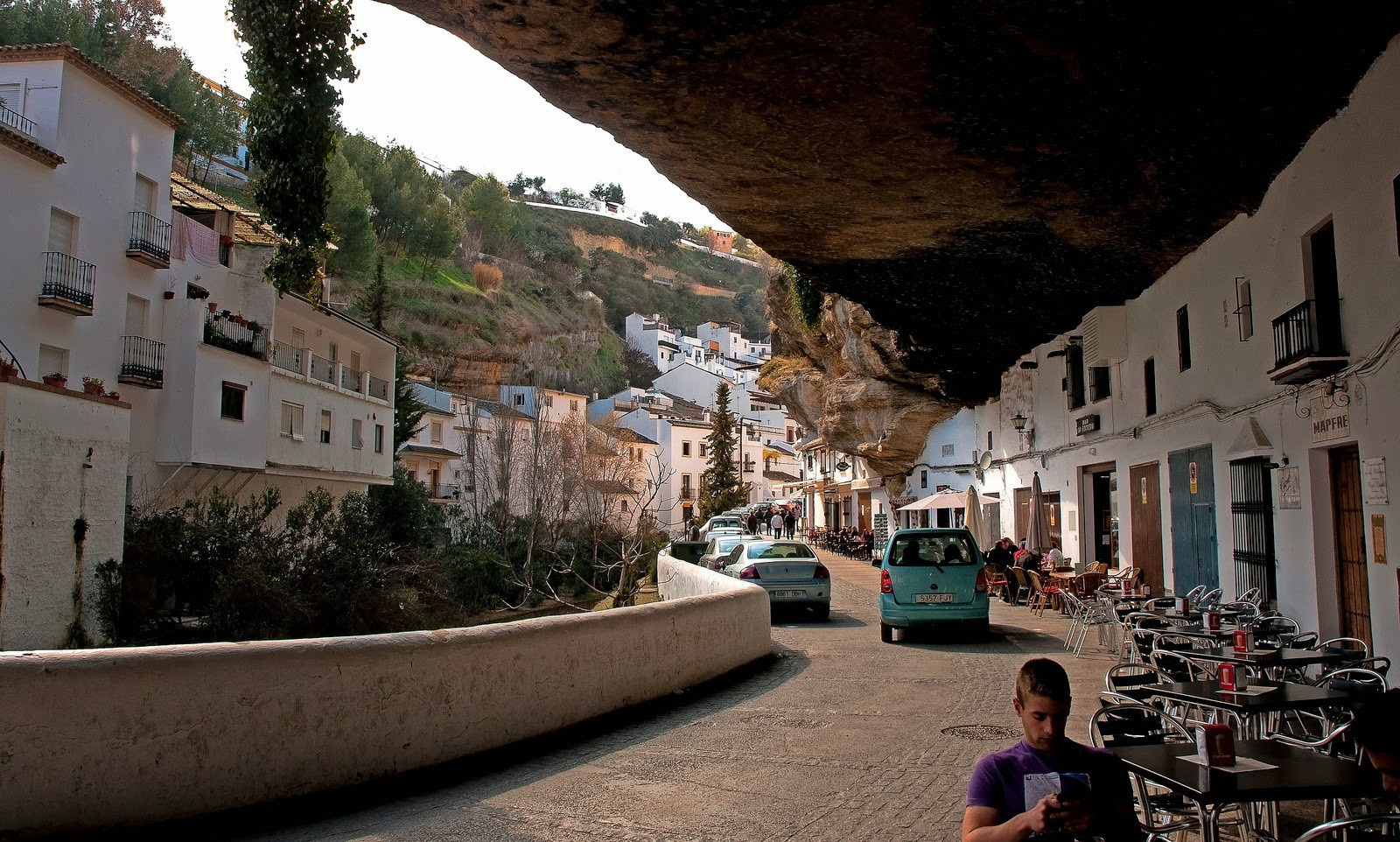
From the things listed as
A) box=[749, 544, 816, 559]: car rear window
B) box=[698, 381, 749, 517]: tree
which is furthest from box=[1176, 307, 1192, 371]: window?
box=[698, 381, 749, 517]: tree

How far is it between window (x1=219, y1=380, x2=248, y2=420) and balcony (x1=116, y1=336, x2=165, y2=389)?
2.02 metres

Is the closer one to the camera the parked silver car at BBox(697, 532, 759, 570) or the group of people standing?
the parked silver car at BBox(697, 532, 759, 570)

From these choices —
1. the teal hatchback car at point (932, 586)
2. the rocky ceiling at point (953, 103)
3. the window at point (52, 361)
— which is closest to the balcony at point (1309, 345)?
the rocky ceiling at point (953, 103)

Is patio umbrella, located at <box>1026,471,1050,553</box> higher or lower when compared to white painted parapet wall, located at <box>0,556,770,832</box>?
higher

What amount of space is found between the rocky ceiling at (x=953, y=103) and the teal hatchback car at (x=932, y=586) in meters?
4.54

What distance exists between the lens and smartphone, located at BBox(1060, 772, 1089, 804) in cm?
324

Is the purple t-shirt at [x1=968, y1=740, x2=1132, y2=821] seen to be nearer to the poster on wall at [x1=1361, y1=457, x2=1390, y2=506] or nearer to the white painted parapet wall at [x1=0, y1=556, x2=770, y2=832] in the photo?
the white painted parapet wall at [x1=0, y1=556, x2=770, y2=832]

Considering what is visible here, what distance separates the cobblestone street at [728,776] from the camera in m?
5.58

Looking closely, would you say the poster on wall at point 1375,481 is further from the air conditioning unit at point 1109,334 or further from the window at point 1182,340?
the air conditioning unit at point 1109,334

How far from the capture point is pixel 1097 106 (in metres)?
9.78

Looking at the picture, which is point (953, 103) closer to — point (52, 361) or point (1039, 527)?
point (1039, 527)

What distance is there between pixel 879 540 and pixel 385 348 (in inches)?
867

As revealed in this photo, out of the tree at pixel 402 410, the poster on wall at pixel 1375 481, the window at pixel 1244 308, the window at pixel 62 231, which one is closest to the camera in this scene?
the poster on wall at pixel 1375 481

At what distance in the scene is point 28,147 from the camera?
→ 21422mm
